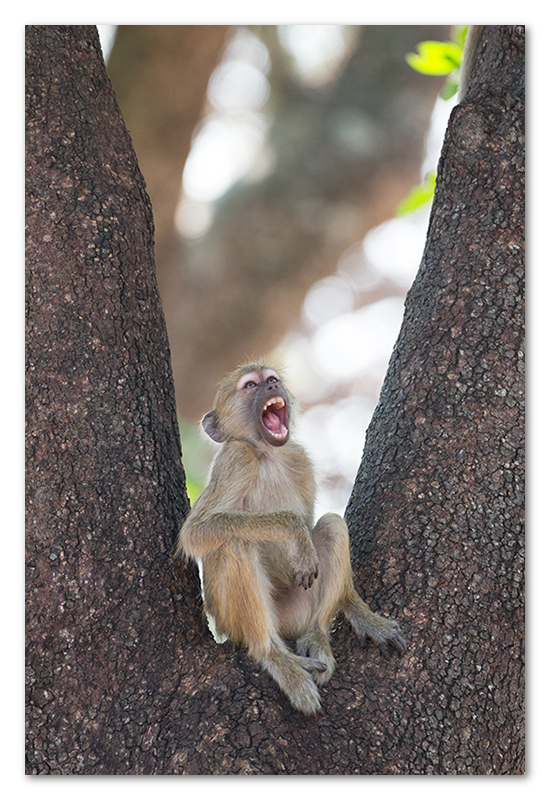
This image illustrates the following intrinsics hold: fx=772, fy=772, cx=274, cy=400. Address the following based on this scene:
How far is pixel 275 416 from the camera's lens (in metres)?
4.64

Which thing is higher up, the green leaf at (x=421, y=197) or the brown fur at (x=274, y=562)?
the green leaf at (x=421, y=197)

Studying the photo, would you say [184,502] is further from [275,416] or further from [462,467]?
[462,467]

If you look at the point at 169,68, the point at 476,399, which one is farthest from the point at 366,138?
the point at 476,399

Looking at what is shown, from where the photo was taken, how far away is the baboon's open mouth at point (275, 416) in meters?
4.50

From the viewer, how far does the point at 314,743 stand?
292 cm

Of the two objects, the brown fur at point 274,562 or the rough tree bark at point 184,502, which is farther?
the brown fur at point 274,562

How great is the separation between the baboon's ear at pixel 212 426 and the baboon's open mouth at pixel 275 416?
32 centimetres

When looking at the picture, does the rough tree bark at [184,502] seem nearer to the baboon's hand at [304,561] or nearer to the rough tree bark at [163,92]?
the baboon's hand at [304,561]

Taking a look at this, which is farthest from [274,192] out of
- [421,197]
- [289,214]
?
[421,197]

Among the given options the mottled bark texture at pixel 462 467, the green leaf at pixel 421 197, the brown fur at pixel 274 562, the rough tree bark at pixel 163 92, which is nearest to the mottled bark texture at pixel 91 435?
the brown fur at pixel 274 562

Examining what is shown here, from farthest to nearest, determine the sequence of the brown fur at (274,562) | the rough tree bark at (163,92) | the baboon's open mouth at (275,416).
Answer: the rough tree bark at (163,92) < the baboon's open mouth at (275,416) < the brown fur at (274,562)

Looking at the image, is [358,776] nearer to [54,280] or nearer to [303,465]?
[303,465]

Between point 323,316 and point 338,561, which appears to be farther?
point 323,316

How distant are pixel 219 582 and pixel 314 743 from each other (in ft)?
3.12
